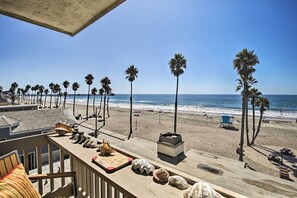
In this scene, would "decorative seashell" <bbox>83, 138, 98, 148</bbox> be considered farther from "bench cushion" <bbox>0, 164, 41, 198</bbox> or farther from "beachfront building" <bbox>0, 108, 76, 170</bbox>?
"beachfront building" <bbox>0, 108, 76, 170</bbox>

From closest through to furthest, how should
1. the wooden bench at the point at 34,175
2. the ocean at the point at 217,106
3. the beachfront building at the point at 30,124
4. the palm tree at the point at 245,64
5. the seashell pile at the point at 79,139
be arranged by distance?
the wooden bench at the point at 34,175 → the seashell pile at the point at 79,139 → the beachfront building at the point at 30,124 → the palm tree at the point at 245,64 → the ocean at the point at 217,106

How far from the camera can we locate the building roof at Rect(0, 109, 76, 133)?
10258mm

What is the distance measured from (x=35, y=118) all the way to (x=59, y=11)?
1287 cm

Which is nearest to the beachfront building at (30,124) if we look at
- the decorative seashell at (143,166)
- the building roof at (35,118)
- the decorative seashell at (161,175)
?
the building roof at (35,118)

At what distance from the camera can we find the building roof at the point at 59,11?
1412mm

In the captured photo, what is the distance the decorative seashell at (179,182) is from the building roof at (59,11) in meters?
1.62

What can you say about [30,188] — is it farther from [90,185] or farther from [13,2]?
[13,2]

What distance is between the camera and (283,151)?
43.7 feet

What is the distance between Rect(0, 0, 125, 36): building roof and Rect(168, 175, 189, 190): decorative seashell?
1625 mm

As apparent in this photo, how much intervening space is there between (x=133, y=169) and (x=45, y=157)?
11.7m

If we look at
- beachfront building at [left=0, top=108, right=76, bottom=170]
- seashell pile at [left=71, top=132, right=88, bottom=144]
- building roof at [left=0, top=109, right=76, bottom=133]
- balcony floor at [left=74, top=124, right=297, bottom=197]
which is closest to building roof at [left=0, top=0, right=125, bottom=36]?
seashell pile at [left=71, top=132, right=88, bottom=144]

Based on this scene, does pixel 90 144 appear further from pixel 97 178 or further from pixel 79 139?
pixel 97 178

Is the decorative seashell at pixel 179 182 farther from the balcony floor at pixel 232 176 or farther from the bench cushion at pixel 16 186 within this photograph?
the balcony floor at pixel 232 176

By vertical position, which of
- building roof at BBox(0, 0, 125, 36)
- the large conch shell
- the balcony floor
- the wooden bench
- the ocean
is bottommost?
the balcony floor
